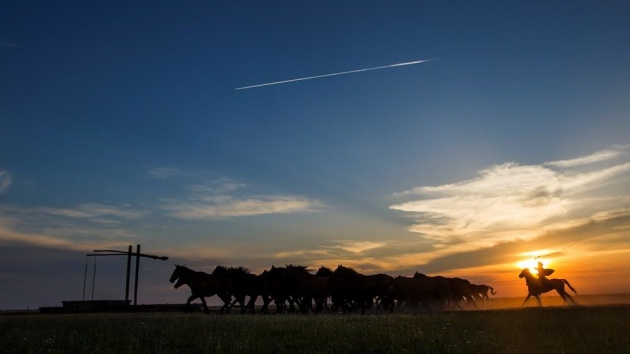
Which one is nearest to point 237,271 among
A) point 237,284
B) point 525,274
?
point 237,284

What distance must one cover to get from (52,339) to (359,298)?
96.9 feet

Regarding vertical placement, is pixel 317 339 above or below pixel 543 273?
below

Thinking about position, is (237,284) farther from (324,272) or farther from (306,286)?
(324,272)

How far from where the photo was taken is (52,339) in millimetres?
13594

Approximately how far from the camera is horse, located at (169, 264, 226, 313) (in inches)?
1393

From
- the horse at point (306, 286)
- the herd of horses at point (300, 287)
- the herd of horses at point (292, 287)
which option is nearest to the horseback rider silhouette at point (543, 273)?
the herd of horses at point (300, 287)

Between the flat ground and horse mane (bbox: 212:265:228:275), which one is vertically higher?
horse mane (bbox: 212:265:228:275)

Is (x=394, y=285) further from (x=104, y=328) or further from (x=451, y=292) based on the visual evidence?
(x=104, y=328)

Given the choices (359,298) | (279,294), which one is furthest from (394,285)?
(279,294)

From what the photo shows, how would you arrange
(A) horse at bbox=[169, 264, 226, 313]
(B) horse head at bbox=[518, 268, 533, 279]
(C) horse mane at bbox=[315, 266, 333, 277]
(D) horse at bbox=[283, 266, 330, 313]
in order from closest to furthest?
(A) horse at bbox=[169, 264, 226, 313] < (D) horse at bbox=[283, 266, 330, 313] < (B) horse head at bbox=[518, 268, 533, 279] < (C) horse mane at bbox=[315, 266, 333, 277]

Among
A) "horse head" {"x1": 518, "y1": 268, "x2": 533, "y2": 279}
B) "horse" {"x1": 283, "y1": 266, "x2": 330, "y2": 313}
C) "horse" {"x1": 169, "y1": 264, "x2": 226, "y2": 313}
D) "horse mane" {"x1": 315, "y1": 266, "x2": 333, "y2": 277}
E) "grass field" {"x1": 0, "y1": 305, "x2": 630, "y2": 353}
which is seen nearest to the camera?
"grass field" {"x1": 0, "y1": 305, "x2": 630, "y2": 353}

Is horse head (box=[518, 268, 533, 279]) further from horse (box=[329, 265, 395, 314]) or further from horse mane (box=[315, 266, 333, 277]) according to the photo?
horse mane (box=[315, 266, 333, 277])

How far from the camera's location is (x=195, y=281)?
35.6m

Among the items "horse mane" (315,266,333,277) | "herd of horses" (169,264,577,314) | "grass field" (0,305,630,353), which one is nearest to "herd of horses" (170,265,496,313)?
"herd of horses" (169,264,577,314)
